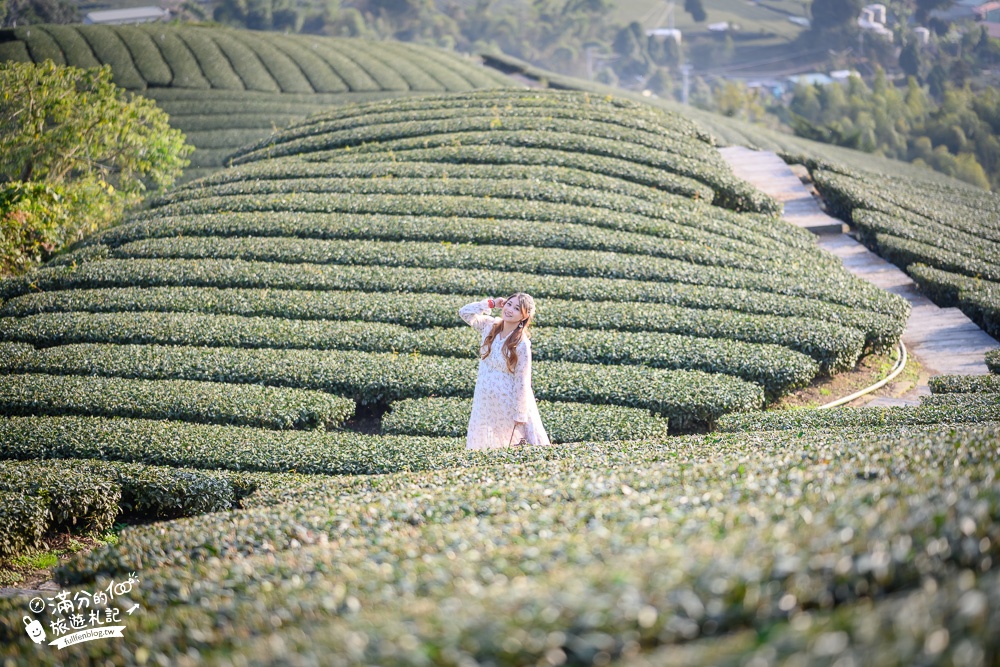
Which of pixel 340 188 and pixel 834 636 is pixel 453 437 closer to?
pixel 834 636

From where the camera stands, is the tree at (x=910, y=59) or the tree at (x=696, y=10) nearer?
the tree at (x=910, y=59)

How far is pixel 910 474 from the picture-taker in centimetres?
545

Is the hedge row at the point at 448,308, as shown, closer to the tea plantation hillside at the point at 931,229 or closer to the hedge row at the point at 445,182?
the tea plantation hillside at the point at 931,229

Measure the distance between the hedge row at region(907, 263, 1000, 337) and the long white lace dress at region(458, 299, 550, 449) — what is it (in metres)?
10.6

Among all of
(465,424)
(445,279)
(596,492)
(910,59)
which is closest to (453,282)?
(445,279)

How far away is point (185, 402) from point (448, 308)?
15.3 feet

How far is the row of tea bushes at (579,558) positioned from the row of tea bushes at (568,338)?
559 centimetres

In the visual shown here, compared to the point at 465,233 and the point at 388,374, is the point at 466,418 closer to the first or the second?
the point at 388,374

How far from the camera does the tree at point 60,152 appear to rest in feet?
60.4

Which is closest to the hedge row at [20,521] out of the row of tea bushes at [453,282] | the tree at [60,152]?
the row of tea bushes at [453,282]

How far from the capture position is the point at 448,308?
1438 centimetres

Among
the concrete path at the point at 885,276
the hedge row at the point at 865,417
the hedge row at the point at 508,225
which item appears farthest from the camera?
the hedge row at the point at 508,225

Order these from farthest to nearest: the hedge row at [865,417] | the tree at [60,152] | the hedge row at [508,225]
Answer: the tree at [60,152], the hedge row at [508,225], the hedge row at [865,417]

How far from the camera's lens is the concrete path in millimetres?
14666
